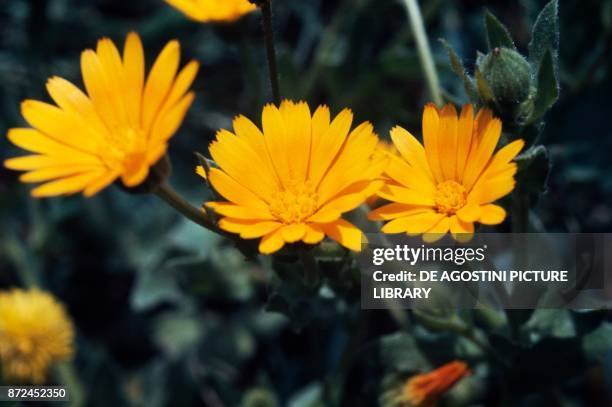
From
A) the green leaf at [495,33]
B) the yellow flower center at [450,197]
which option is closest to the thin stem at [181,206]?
the yellow flower center at [450,197]

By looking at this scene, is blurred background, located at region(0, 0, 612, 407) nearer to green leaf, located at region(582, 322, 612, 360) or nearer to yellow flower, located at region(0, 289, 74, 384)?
yellow flower, located at region(0, 289, 74, 384)

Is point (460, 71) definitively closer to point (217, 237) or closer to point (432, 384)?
point (432, 384)

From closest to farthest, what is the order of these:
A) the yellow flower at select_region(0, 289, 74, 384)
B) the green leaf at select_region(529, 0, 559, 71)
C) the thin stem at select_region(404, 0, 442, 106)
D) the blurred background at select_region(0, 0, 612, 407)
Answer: the green leaf at select_region(529, 0, 559, 71)
the thin stem at select_region(404, 0, 442, 106)
the yellow flower at select_region(0, 289, 74, 384)
the blurred background at select_region(0, 0, 612, 407)

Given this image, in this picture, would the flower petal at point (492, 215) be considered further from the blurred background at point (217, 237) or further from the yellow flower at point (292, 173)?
the blurred background at point (217, 237)

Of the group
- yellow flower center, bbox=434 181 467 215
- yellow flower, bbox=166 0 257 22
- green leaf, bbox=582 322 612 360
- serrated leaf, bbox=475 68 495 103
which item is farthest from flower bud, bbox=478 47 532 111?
yellow flower, bbox=166 0 257 22

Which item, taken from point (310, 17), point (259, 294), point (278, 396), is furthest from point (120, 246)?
point (310, 17)

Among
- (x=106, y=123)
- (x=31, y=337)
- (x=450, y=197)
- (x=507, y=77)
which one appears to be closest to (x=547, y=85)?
(x=507, y=77)
